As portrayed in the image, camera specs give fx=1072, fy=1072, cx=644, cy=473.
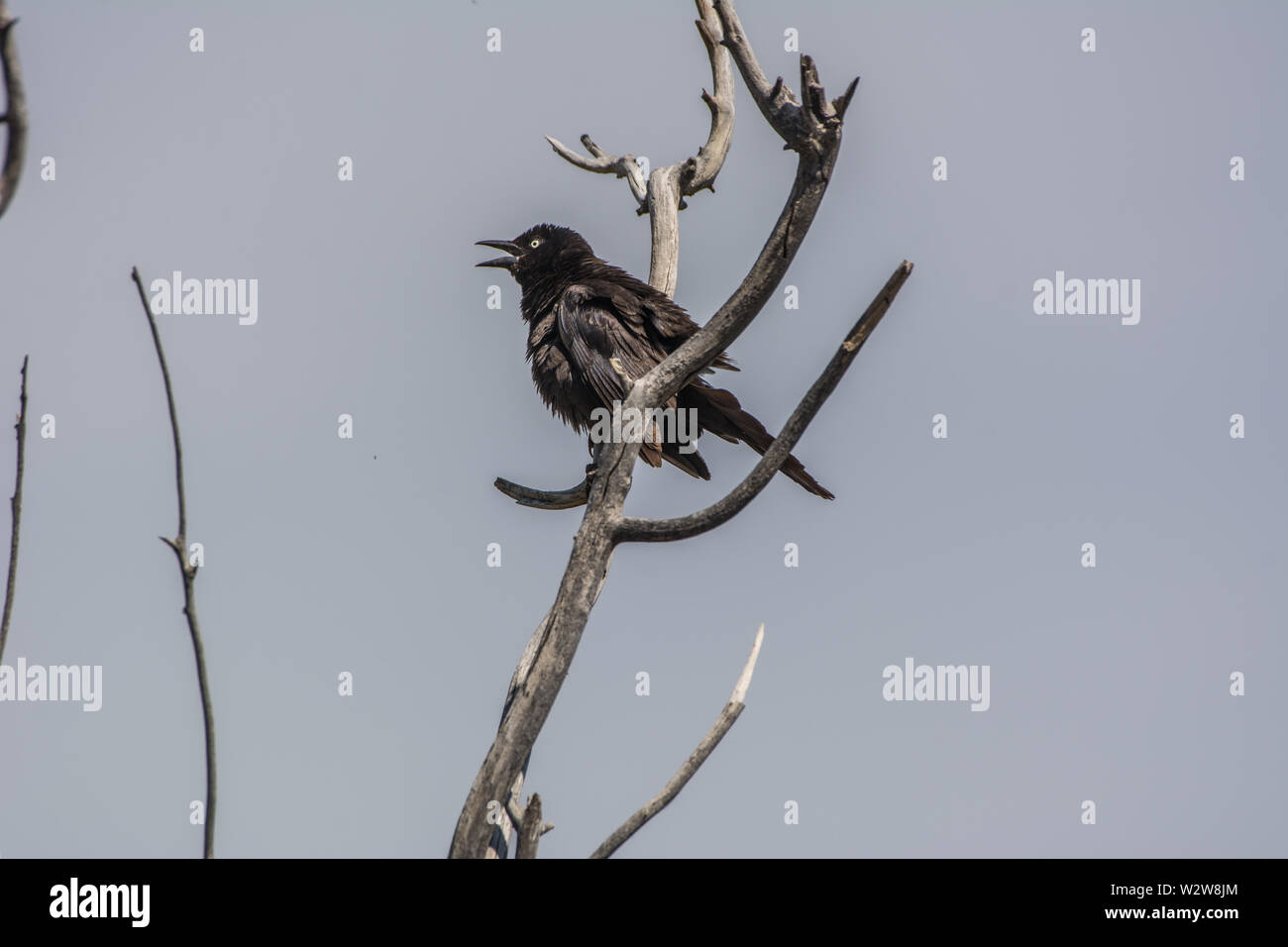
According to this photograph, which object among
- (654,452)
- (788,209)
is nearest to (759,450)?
(654,452)

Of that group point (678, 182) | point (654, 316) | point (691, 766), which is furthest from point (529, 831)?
point (678, 182)

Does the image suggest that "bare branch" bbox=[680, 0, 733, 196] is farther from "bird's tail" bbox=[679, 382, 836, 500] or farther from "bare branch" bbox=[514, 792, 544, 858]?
"bare branch" bbox=[514, 792, 544, 858]

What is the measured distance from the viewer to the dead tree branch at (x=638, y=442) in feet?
9.72

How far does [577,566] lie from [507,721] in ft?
1.77

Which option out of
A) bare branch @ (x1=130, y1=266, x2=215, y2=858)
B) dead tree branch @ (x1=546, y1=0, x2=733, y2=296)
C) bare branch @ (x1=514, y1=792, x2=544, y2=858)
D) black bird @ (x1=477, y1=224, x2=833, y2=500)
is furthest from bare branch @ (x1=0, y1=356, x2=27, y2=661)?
dead tree branch @ (x1=546, y1=0, x2=733, y2=296)

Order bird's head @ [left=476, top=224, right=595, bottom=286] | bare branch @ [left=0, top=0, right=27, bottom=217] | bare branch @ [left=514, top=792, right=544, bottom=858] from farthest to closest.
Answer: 1. bird's head @ [left=476, top=224, right=595, bottom=286]
2. bare branch @ [left=514, top=792, right=544, bottom=858]
3. bare branch @ [left=0, top=0, right=27, bottom=217]

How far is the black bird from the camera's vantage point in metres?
4.99

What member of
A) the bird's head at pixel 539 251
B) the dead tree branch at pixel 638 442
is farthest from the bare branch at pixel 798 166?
the bird's head at pixel 539 251

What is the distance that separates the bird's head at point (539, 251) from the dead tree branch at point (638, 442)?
2615 millimetres

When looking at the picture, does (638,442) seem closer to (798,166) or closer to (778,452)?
(778,452)

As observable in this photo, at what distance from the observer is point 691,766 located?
11.0 ft

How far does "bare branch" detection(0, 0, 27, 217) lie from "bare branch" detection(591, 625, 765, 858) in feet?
7.97

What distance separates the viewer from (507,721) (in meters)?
3.42
